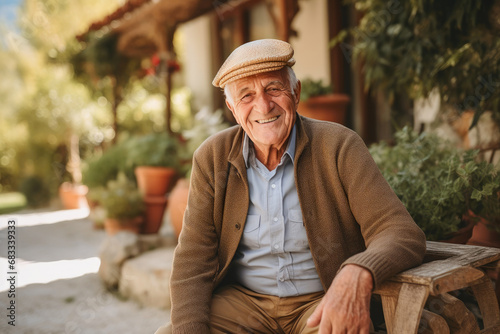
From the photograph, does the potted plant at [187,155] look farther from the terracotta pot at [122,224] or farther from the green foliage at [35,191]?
the green foliage at [35,191]

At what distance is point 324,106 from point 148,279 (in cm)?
214

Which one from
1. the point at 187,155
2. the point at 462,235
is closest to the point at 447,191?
the point at 462,235

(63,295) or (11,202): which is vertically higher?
(63,295)

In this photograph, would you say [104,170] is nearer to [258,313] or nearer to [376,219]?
[258,313]

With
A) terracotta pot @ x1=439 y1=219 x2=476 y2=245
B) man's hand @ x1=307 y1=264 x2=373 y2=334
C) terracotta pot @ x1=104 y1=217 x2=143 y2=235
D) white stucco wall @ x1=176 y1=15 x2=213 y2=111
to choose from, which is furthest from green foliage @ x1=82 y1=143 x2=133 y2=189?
man's hand @ x1=307 y1=264 x2=373 y2=334

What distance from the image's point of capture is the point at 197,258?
1955 millimetres

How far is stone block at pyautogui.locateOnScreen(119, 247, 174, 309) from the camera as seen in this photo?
3.74 metres

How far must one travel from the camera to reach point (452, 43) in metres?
3.52

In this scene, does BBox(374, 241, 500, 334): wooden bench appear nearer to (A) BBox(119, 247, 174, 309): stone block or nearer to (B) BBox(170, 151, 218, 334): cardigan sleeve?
(B) BBox(170, 151, 218, 334): cardigan sleeve

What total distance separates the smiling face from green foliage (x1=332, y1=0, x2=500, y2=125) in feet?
5.63

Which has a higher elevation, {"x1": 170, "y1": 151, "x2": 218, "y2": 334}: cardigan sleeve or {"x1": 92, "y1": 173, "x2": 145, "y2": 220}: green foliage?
{"x1": 170, "y1": 151, "x2": 218, "y2": 334}: cardigan sleeve

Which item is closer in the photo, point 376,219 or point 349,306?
point 349,306

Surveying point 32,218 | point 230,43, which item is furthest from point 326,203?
point 32,218

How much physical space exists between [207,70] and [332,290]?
301 inches
